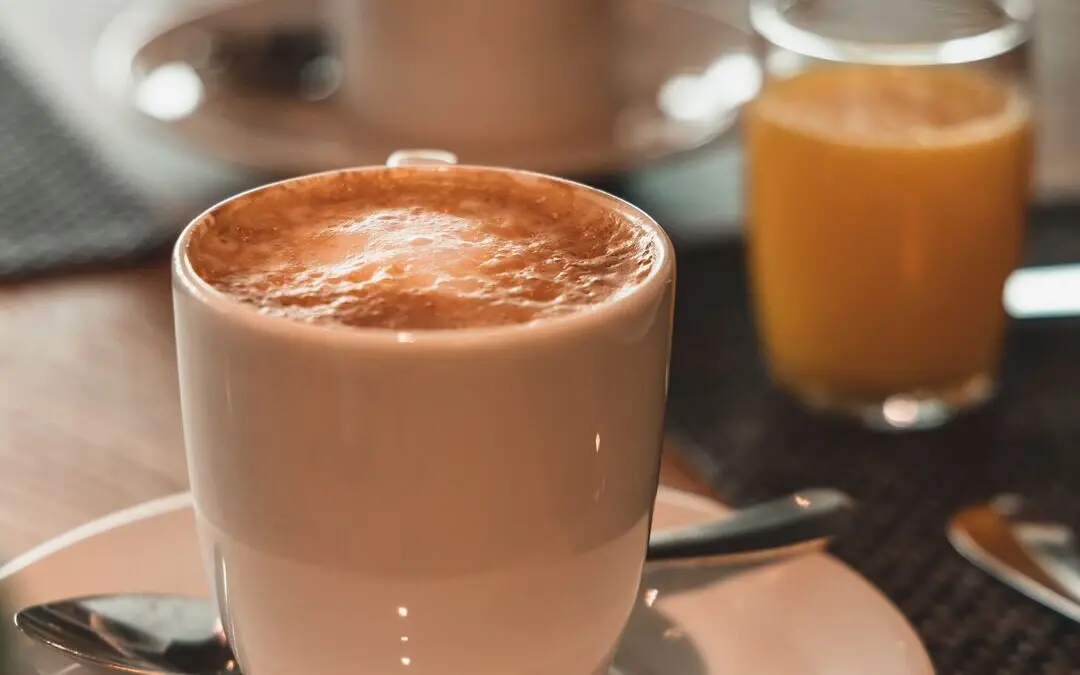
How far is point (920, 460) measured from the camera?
0.81 m

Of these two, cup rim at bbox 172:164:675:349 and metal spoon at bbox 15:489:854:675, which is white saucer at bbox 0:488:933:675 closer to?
metal spoon at bbox 15:489:854:675

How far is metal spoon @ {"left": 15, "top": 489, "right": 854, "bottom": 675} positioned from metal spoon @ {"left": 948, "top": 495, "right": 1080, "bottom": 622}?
104 millimetres

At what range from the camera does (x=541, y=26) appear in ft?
3.65

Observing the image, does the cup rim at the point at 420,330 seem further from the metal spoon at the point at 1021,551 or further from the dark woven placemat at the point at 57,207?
the dark woven placemat at the point at 57,207

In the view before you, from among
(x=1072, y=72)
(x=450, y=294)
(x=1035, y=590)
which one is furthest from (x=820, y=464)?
(x=1072, y=72)

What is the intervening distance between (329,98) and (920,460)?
0.68m

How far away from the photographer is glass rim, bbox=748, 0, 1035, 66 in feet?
2.83

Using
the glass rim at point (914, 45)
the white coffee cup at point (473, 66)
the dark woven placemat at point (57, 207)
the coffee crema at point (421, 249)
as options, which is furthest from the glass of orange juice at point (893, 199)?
the dark woven placemat at point (57, 207)

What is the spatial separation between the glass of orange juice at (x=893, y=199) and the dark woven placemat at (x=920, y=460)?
0.12ft

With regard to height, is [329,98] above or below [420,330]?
below

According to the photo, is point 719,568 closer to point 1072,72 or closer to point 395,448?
point 395,448

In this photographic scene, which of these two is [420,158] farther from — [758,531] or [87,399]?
[87,399]

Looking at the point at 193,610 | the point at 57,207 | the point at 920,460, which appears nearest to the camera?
the point at 193,610

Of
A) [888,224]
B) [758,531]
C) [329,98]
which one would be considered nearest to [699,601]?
[758,531]
